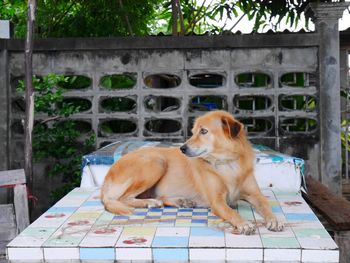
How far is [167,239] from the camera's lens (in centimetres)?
313

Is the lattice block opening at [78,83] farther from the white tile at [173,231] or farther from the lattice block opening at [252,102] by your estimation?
the white tile at [173,231]

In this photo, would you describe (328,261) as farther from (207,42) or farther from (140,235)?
(207,42)

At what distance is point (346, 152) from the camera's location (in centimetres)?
676

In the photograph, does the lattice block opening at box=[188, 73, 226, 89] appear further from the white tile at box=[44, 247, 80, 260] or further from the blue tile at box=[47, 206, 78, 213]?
the white tile at box=[44, 247, 80, 260]

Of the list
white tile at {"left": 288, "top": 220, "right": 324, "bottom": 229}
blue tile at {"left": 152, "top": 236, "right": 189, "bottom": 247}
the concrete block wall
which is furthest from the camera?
the concrete block wall

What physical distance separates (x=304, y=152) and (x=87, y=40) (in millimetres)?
2763

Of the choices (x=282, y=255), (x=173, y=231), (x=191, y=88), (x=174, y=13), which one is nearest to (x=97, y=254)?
Answer: (x=173, y=231)

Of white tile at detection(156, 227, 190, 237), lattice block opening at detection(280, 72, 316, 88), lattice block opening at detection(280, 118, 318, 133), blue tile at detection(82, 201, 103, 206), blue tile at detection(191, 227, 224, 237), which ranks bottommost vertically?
blue tile at detection(191, 227, 224, 237)

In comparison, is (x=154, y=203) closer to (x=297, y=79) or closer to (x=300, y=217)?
(x=300, y=217)

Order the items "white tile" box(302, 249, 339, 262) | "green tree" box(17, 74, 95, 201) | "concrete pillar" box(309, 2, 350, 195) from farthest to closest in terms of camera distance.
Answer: "concrete pillar" box(309, 2, 350, 195) → "green tree" box(17, 74, 95, 201) → "white tile" box(302, 249, 339, 262)

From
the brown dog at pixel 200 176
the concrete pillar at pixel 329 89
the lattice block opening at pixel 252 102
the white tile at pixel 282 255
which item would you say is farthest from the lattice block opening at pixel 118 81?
the white tile at pixel 282 255

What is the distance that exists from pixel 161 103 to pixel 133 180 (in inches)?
114

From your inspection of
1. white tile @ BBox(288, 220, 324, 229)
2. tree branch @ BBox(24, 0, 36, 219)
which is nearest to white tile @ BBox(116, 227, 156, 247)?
white tile @ BBox(288, 220, 324, 229)

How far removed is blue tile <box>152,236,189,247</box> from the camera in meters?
3.02
